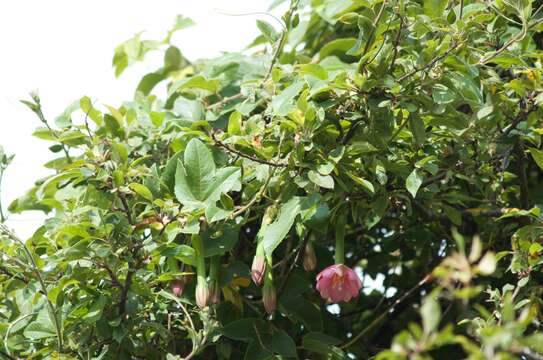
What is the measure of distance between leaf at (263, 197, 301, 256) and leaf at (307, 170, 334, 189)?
4cm

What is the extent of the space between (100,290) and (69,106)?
405 mm

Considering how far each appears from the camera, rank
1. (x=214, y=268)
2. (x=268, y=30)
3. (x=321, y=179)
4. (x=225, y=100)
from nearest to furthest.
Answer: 1. (x=321, y=179)
2. (x=214, y=268)
3. (x=268, y=30)
4. (x=225, y=100)

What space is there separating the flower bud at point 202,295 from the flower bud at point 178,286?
0.06 metres

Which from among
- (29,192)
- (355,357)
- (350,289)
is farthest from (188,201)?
(29,192)

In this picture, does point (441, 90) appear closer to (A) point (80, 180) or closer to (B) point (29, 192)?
(A) point (80, 180)

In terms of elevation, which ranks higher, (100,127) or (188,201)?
(188,201)

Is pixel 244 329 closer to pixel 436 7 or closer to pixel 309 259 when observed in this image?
pixel 309 259

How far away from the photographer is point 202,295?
3.84ft

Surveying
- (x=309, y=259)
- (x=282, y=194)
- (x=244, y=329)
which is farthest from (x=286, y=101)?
(x=244, y=329)

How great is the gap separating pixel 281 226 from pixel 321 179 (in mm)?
85

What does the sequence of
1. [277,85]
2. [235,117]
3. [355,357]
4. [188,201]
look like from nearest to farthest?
[188,201]
[235,117]
[277,85]
[355,357]

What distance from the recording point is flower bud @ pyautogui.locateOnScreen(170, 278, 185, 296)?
1.23m

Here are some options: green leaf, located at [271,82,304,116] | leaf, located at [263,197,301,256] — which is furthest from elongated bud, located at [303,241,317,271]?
green leaf, located at [271,82,304,116]

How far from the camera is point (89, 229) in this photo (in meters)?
1.23
